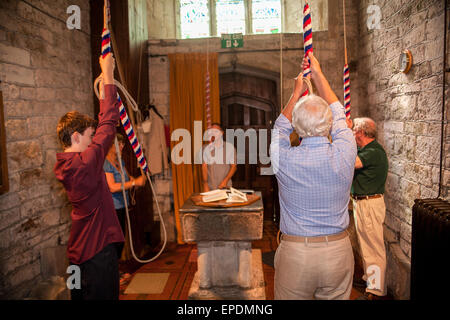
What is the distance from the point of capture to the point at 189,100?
4.90m

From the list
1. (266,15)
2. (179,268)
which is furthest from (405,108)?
(266,15)

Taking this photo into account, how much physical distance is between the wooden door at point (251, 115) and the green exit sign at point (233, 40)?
0.65 m

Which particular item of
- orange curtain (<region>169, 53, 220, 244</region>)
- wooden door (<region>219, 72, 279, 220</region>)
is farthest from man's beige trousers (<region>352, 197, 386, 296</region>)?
orange curtain (<region>169, 53, 220, 244</region>)

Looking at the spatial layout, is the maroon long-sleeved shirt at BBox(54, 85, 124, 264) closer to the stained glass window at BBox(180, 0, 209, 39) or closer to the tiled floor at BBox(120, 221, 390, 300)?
the tiled floor at BBox(120, 221, 390, 300)

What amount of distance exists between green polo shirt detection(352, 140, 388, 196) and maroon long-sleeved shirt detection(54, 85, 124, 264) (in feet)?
7.28

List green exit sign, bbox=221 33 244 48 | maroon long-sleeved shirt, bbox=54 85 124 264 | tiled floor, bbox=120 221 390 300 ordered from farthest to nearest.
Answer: green exit sign, bbox=221 33 244 48 < tiled floor, bbox=120 221 390 300 < maroon long-sleeved shirt, bbox=54 85 124 264

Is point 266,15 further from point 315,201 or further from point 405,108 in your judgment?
point 315,201

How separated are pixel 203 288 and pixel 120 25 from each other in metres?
3.28

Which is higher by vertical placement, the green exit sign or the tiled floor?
the green exit sign

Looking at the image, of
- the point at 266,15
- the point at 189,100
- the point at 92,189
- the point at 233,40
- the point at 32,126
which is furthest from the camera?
the point at 266,15

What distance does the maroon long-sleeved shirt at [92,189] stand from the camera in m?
1.70

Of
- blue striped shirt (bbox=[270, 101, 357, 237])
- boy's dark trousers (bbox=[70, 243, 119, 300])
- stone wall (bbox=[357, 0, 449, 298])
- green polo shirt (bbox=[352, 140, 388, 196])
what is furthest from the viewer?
green polo shirt (bbox=[352, 140, 388, 196])

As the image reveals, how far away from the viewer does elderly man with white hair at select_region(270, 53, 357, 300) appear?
1.56 m

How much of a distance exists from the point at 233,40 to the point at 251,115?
Result: 4.00ft
